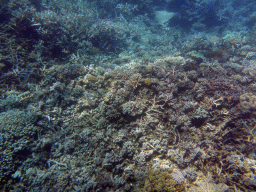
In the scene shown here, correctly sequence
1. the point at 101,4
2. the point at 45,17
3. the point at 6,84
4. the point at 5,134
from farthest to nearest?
the point at 101,4, the point at 45,17, the point at 6,84, the point at 5,134

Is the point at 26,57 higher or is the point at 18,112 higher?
the point at 26,57

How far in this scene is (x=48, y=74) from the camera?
520cm

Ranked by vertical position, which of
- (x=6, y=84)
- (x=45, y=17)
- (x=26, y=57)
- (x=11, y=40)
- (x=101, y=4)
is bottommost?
(x=6, y=84)

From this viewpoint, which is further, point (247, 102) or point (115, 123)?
point (247, 102)

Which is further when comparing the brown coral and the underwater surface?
the brown coral

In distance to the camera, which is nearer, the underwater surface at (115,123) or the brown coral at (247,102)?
the underwater surface at (115,123)

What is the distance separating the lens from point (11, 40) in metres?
5.90

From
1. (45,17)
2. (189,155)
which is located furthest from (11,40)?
(189,155)

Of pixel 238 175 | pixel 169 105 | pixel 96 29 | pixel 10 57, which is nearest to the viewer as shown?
Result: pixel 238 175

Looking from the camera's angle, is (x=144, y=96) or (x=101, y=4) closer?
(x=144, y=96)

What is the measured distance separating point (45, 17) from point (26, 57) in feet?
8.22

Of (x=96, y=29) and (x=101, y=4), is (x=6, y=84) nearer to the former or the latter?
(x=96, y=29)

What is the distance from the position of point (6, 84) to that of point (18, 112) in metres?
1.84

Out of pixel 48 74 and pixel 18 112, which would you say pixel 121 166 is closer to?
A: pixel 18 112
